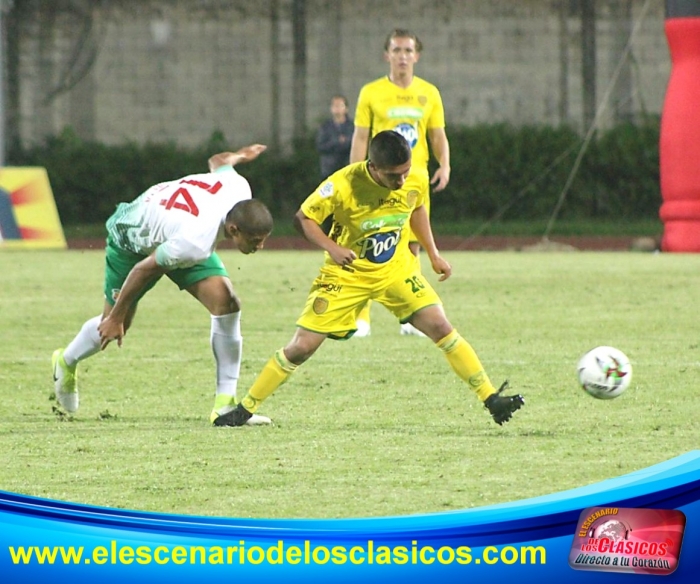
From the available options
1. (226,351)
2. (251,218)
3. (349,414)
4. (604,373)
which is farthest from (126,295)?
(604,373)

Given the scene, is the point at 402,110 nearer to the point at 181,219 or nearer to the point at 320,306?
the point at 320,306

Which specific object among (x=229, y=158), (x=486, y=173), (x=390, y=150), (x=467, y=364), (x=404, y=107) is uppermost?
(x=390, y=150)

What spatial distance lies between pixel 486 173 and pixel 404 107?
545 inches

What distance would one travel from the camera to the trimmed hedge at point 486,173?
2497 centimetres

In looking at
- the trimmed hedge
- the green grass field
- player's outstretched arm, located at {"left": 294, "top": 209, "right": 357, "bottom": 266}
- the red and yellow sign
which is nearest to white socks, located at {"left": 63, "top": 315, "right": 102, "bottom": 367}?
the green grass field

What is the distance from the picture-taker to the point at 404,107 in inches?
442

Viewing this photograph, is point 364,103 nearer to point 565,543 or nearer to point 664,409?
point 664,409

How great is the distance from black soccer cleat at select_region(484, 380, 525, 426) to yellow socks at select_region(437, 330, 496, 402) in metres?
0.06

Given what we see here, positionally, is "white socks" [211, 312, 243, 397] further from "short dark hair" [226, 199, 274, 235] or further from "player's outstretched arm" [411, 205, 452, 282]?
"player's outstretched arm" [411, 205, 452, 282]

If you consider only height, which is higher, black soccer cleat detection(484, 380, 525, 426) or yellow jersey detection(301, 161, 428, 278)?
yellow jersey detection(301, 161, 428, 278)

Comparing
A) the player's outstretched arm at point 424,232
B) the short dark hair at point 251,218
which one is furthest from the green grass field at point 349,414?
the short dark hair at point 251,218

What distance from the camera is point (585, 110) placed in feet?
87.9

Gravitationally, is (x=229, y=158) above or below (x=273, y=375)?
above

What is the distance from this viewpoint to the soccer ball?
7.43 metres
